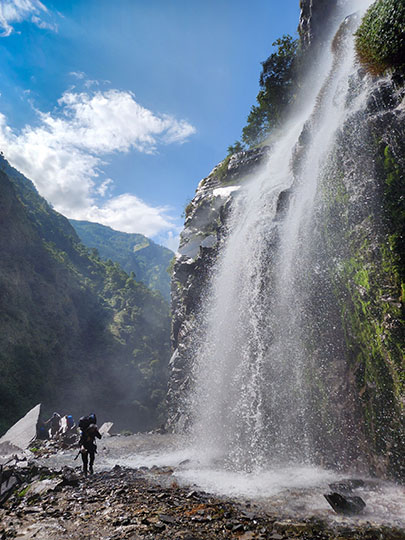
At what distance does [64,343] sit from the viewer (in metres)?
47.6

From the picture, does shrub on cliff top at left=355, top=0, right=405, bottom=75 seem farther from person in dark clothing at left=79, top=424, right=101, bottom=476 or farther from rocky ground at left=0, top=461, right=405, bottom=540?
person in dark clothing at left=79, top=424, right=101, bottom=476

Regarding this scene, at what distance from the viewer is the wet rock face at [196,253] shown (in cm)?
2527

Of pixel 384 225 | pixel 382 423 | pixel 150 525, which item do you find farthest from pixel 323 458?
pixel 384 225

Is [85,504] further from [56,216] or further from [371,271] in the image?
[56,216]

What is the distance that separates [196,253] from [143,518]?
23.2 m

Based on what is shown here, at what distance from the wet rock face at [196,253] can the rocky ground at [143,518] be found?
18.1 m

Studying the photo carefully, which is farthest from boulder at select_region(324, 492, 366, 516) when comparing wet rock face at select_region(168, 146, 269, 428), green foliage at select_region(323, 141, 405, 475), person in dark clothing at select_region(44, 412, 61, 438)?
person in dark clothing at select_region(44, 412, 61, 438)

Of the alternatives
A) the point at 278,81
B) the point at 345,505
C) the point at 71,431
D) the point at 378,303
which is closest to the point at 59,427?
the point at 71,431

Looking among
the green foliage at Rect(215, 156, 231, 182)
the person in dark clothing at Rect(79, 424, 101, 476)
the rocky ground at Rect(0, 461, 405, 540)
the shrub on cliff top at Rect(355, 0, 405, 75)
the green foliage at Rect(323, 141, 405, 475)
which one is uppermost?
the green foliage at Rect(215, 156, 231, 182)

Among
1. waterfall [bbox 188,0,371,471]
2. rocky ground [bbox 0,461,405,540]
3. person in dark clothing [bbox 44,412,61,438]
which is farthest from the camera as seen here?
person in dark clothing [bbox 44,412,61,438]

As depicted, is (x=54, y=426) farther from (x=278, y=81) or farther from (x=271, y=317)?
(x=278, y=81)

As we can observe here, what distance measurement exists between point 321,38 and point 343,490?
30.5m

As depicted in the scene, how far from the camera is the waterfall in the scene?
1208 centimetres

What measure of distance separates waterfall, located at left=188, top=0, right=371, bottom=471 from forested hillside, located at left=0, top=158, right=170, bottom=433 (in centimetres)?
2422
